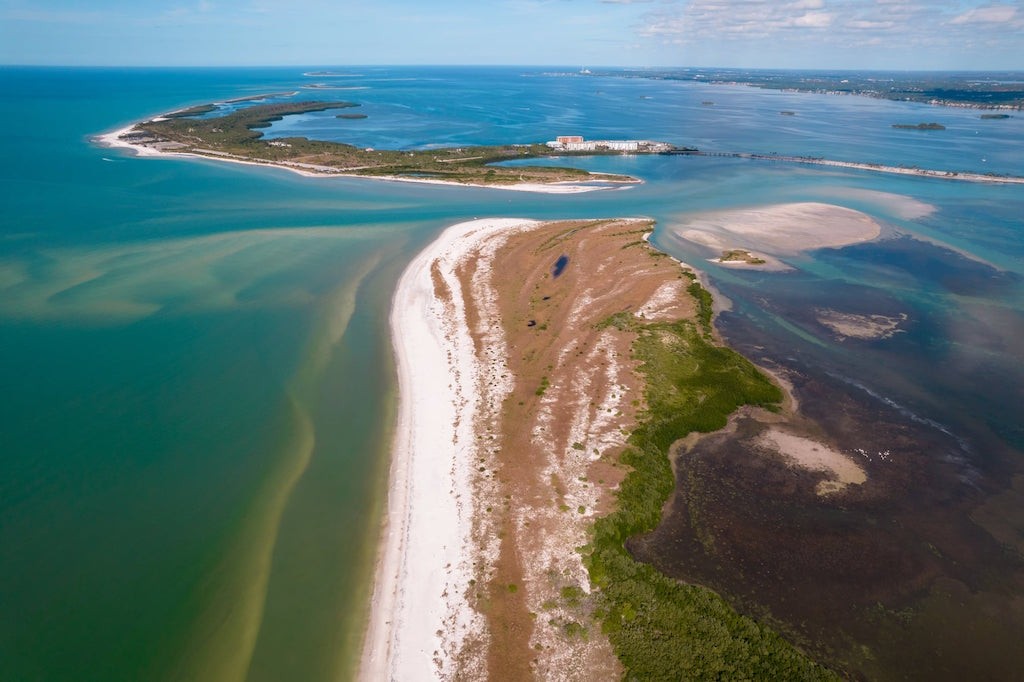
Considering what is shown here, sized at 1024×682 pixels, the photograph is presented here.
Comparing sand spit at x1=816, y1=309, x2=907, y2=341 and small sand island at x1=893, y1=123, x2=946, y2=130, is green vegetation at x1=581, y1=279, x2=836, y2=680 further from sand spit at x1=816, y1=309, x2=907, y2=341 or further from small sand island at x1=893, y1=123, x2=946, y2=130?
small sand island at x1=893, y1=123, x2=946, y2=130

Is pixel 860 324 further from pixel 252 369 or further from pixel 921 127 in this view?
pixel 921 127

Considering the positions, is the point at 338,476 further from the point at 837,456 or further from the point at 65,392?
the point at 837,456

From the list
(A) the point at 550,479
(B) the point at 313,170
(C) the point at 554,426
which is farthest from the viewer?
(B) the point at 313,170

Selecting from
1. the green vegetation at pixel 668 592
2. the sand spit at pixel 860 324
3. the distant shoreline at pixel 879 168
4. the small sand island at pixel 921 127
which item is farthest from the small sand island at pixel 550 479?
the small sand island at pixel 921 127

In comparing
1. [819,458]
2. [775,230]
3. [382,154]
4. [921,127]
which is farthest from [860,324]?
[921,127]

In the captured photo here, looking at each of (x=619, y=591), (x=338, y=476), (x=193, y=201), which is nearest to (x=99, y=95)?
(x=193, y=201)

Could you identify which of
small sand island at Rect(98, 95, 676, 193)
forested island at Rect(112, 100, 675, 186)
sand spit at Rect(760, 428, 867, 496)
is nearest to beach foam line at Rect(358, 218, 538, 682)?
sand spit at Rect(760, 428, 867, 496)
